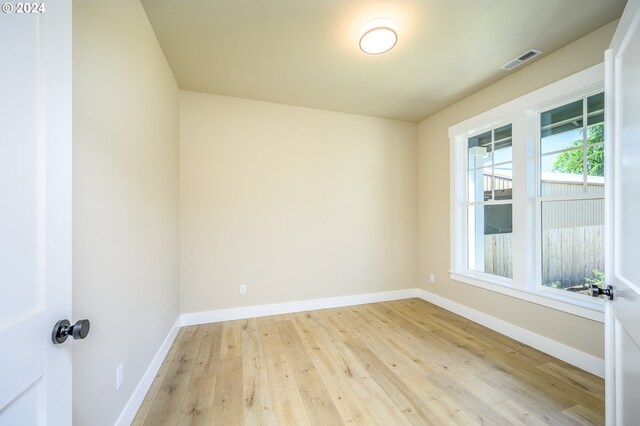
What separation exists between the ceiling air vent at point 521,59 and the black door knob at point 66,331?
3453 millimetres

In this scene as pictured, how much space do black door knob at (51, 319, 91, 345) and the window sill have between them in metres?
3.17

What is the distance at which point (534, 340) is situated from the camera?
238cm

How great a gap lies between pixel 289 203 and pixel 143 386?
2240mm

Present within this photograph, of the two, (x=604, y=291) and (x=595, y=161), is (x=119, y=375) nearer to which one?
(x=604, y=291)

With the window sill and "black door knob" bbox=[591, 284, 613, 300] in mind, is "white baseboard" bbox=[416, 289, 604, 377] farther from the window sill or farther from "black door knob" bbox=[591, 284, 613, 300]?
Answer: "black door knob" bbox=[591, 284, 613, 300]

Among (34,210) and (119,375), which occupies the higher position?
(34,210)

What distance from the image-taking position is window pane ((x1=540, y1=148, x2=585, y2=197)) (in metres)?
2.19

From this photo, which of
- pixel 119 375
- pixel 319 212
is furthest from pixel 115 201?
pixel 319 212

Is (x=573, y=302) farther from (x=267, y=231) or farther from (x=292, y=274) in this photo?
(x=267, y=231)

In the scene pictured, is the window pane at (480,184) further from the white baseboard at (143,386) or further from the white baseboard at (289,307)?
the white baseboard at (143,386)

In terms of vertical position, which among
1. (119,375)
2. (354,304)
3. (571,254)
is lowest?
(354,304)

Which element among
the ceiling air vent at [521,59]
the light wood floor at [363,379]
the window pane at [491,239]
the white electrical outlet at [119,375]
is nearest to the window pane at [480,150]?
the window pane at [491,239]

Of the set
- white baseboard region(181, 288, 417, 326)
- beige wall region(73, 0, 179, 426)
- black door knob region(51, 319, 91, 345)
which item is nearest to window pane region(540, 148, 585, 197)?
white baseboard region(181, 288, 417, 326)

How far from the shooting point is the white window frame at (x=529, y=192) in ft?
6.82
